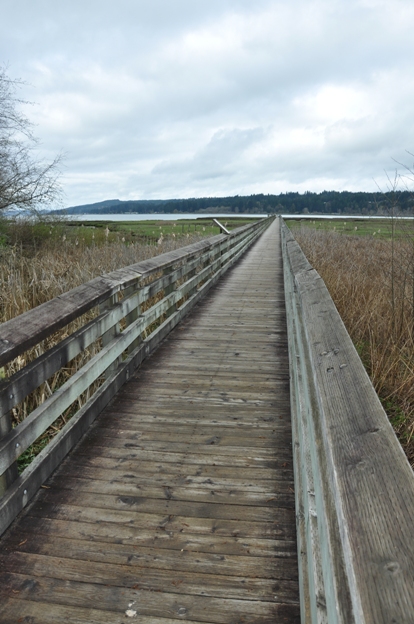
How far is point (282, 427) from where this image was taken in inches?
152

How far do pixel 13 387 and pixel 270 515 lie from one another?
1615 millimetres

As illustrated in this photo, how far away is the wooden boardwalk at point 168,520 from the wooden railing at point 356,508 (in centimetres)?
48

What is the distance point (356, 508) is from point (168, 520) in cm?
193

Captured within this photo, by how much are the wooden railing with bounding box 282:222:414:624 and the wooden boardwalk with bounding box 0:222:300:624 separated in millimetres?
481

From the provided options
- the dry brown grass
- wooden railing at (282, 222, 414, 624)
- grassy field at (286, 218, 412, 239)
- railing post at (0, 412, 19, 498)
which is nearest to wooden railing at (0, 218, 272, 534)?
railing post at (0, 412, 19, 498)

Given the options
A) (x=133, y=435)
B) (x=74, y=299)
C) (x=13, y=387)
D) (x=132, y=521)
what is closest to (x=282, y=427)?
(x=133, y=435)

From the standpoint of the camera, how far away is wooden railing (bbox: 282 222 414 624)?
837mm

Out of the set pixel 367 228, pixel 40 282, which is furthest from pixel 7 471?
pixel 367 228

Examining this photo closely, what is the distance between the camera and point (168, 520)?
270 cm

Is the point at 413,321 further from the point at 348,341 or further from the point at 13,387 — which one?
the point at 13,387

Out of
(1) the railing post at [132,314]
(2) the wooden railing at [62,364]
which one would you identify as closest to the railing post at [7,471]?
(2) the wooden railing at [62,364]

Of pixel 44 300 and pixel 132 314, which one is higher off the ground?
pixel 132 314

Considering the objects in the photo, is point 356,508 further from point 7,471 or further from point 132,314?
point 132,314

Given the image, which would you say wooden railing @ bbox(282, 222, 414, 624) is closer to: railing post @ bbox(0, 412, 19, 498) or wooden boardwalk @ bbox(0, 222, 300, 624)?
wooden boardwalk @ bbox(0, 222, 300, 624)
